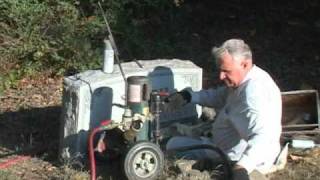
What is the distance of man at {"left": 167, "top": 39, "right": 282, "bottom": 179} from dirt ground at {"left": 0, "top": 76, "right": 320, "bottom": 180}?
16.4 inches

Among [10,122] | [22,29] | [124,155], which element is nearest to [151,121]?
[124,155]

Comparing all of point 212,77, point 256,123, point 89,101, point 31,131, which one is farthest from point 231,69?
point 212,77

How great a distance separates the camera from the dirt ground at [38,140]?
6.04 m

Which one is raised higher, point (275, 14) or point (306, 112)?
point (275, 14)

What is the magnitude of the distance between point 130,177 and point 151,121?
0.47 meters

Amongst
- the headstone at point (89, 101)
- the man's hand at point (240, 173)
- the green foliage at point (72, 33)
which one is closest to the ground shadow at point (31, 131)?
the headstone at point (89, 101)

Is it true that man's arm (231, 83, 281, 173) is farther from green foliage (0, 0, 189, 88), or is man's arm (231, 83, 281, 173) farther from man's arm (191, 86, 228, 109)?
green foliage (0, 0, 189, 88)

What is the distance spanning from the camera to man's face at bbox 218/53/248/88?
5.43 m

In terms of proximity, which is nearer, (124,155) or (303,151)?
(124,155)

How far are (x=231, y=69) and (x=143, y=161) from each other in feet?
2.96

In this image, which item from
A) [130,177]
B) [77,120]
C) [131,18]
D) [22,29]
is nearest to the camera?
[130,177]

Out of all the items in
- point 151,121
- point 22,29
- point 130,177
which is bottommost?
point 130,177

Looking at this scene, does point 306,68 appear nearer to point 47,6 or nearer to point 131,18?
point 131,18

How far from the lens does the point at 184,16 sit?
10148 mm
